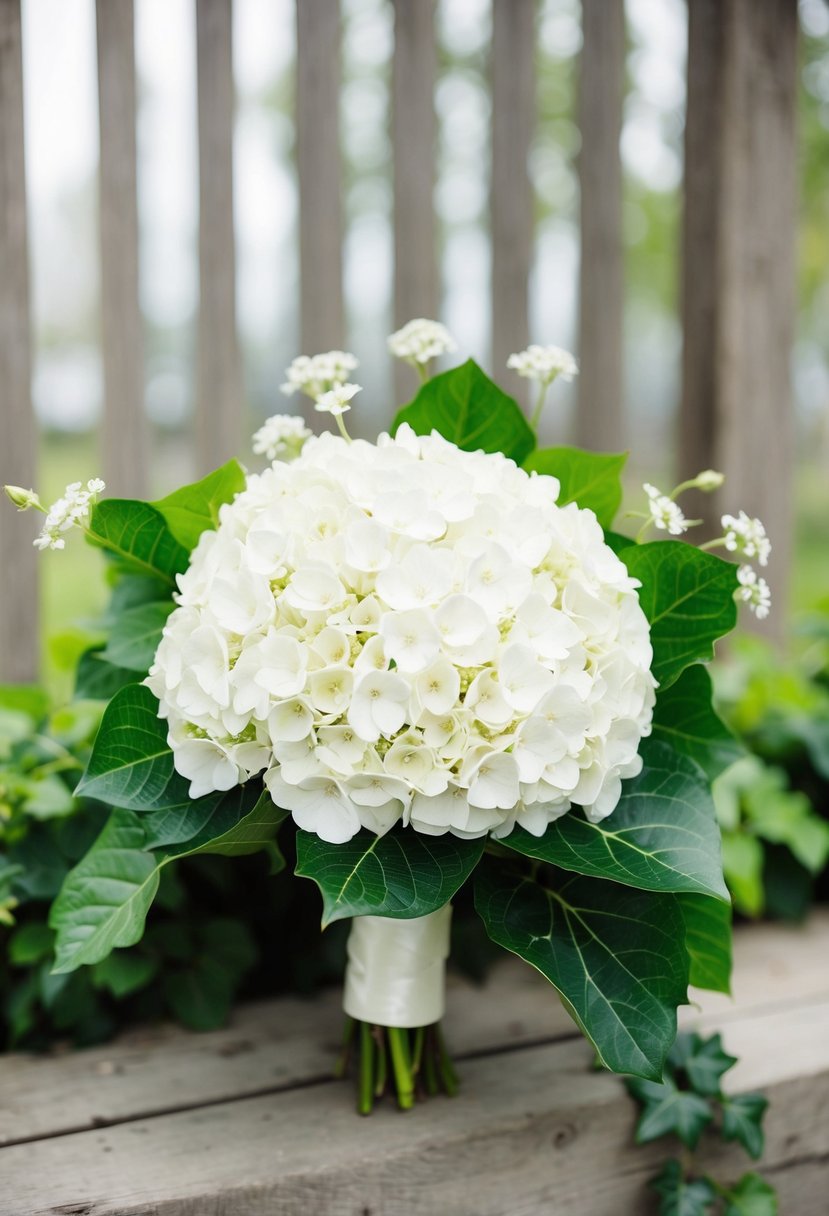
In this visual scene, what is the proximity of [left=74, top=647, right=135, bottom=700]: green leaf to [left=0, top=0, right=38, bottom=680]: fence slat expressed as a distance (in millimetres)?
334

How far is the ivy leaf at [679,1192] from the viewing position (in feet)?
3.17

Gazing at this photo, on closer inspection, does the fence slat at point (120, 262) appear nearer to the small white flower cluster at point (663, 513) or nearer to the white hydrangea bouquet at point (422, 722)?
the white hydrangea bouquet at point (422, 722)

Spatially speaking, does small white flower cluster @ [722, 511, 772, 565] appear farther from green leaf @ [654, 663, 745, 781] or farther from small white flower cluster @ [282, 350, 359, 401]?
small white flower cluster @ [282, 350, 359, 401]

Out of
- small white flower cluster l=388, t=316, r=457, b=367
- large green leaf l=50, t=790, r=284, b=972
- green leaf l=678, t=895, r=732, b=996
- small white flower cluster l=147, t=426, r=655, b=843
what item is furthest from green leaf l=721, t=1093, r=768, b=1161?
small white flower cluster l=388, t=316, r=457, b=367

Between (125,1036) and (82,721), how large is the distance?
384mm

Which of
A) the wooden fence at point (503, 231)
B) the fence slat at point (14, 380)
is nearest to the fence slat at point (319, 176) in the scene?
the wooden fence at point (503, 231)

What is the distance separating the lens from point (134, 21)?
1.33 meters

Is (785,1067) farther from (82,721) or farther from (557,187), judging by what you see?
(557,187)

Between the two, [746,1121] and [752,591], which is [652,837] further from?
[746,1121]

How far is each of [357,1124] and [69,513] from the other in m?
0.65

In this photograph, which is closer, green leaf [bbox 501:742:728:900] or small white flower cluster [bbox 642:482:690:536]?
green leaf [bbox 501:742:728:900]

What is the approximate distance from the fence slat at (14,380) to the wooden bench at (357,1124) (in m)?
0.58

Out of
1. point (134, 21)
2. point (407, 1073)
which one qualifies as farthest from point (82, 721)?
point (134, 21)

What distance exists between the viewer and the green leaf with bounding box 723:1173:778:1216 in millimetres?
988
